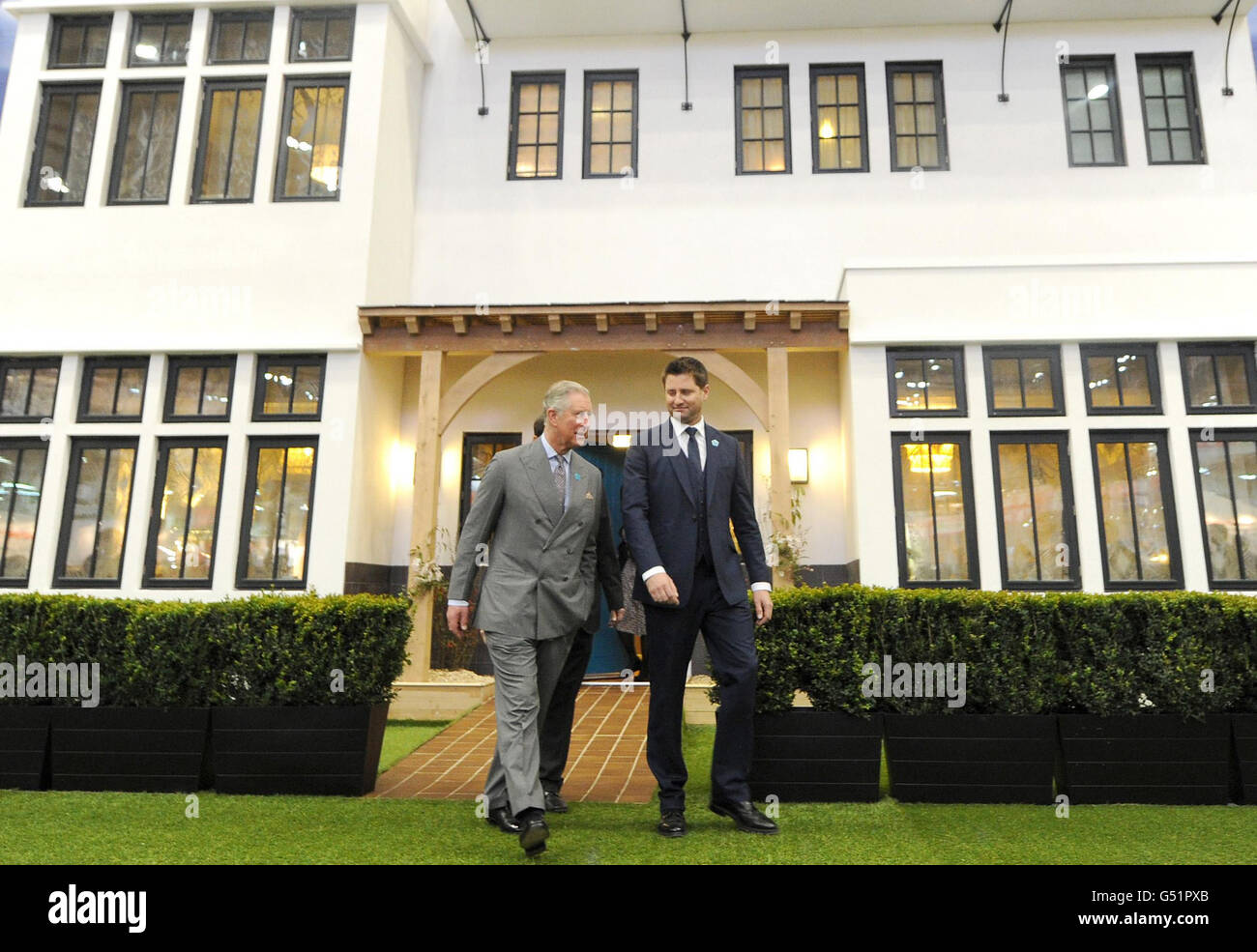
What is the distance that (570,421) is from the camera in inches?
140

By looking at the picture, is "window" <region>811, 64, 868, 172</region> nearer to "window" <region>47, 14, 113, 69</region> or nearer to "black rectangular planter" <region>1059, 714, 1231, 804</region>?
"black rectangular planter" <region>1059, 714, 1231, 804</region>

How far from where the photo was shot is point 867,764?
3980mm

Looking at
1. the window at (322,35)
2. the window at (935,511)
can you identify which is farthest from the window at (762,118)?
the window at (322,35)

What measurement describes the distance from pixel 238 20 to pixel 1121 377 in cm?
1017

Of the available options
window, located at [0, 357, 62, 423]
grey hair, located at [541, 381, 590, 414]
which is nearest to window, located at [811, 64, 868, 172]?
grey hair, located at [541, 381, 590, 414]

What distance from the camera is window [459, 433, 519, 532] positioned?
927cm

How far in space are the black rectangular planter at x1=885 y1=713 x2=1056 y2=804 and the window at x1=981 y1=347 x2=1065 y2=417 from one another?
434 centimetres

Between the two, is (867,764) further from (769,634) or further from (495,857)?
(495,857)

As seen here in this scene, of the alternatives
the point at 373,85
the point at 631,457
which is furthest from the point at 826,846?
the point at 373,85

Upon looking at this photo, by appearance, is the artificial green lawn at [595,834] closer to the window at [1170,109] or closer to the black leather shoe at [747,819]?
the black leather shoe at [747,819]

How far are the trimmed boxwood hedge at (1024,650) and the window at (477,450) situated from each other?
576cm

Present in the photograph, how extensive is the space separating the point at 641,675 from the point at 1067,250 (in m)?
6.69

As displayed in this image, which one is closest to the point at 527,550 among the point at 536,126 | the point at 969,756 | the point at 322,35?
the point at 969,756

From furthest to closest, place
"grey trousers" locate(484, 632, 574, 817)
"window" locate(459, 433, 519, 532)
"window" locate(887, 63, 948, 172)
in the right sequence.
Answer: "window" locate(459, 433, 519, 532), "window" locate(887, 63, 948, 172), "grey trousers" locate(484, 632, 574, 817)
